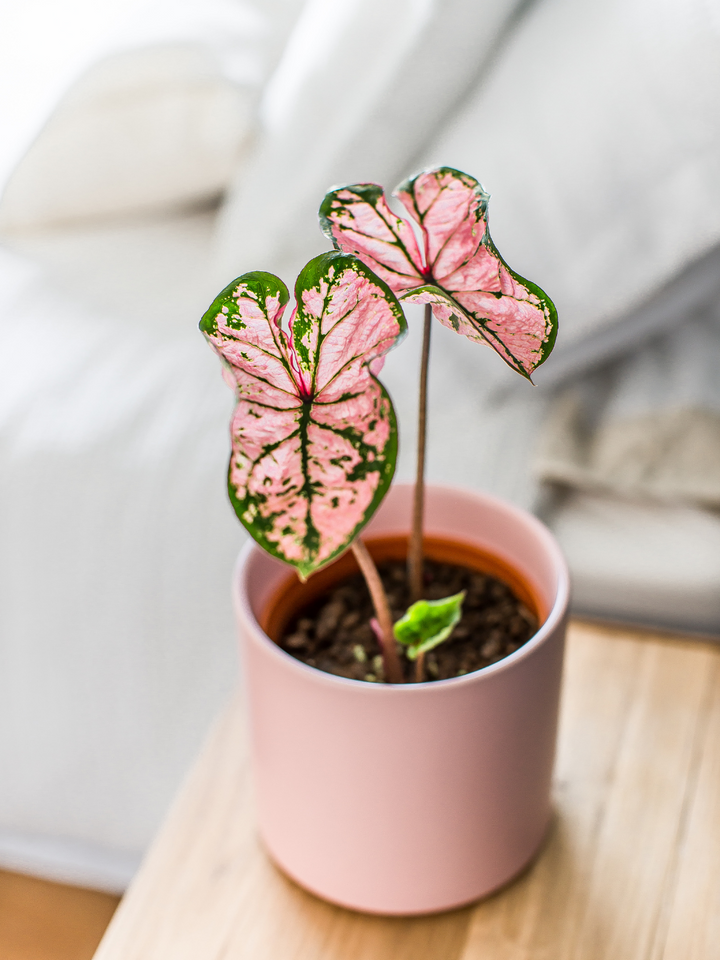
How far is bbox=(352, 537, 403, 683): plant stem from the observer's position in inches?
14.9

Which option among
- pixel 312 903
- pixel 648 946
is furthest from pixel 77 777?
pixel 648 946

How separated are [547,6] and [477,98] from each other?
9cm

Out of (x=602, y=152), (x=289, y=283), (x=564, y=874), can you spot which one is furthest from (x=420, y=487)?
(x=289, y=283)

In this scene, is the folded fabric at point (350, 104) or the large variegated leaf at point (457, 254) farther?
the folded fabric at point (350, 104)

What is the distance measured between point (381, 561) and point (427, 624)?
0.42ft

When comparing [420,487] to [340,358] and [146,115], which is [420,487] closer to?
[340,358]

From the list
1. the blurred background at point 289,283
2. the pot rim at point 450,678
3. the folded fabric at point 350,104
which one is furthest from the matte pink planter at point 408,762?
the folded fabric at point 350,104

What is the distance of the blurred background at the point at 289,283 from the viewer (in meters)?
0.65

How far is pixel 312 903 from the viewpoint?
1.56ft

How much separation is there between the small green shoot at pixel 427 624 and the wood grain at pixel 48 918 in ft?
2.08

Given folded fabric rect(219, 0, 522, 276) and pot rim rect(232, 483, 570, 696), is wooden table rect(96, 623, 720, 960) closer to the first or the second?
pot rim rect(232, 483, 570, 696)

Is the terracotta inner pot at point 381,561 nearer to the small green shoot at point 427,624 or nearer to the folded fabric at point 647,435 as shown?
the small green shoot at point 427,624

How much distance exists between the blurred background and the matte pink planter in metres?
0.26

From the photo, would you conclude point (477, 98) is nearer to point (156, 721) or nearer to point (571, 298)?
point (571, 298)
